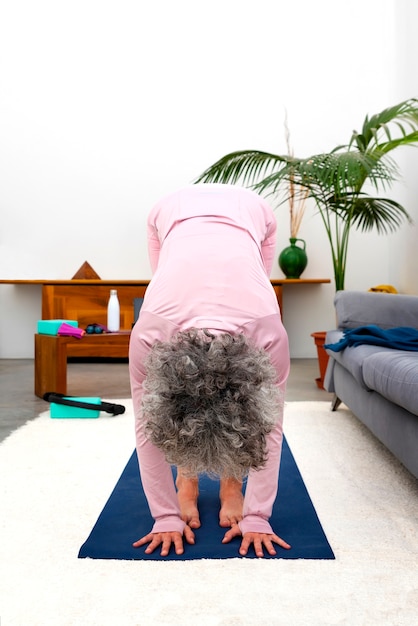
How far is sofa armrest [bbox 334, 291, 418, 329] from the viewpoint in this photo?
2858mm

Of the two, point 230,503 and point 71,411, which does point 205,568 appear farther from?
point 71,411

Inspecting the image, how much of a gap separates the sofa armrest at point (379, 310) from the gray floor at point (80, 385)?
73 cm

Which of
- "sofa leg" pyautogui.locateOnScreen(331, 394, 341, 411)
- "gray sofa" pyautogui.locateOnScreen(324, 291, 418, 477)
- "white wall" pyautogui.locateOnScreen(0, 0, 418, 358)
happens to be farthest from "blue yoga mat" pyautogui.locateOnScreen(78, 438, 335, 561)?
"white wall" pyautogui.locateOnScreen(0, 0, 418, 358)

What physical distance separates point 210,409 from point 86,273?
4189 millimetres

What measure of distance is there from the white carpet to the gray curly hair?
271 mm

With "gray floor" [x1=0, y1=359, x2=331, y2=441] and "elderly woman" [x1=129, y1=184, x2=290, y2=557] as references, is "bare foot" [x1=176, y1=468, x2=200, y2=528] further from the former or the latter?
"gray floor" [x1=0, y1=359, x2=331, y2=441]

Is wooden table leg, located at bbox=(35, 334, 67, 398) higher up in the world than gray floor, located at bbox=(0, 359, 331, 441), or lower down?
higher up

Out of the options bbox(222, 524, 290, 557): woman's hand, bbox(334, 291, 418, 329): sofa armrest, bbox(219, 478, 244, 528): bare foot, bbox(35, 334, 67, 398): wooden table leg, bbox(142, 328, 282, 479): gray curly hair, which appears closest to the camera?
bbox(142, 328, 282, 479): gray curly hair

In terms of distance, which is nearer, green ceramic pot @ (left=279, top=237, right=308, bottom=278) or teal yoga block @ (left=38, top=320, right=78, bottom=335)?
teal yoga block @ (left=38, top=320, right=78, bottom=335)

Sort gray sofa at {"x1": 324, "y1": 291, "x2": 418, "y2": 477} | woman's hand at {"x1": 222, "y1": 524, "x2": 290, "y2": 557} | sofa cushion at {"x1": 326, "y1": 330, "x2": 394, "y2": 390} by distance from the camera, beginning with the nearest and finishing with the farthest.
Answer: woman's hand at {"x1": 222, "y1": 524, "x2": 290, "y2": 557} < gray sofa at {"x1": 324, "y1": 291, "x2": 418, "y2": 477} < sofa cushion at {"x1": 326, "y1": 330, "x2": 394, "y2": 390}

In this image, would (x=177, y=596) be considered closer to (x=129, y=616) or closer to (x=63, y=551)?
(x=129, y=616)

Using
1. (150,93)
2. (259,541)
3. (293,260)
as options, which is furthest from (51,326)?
(150,93)

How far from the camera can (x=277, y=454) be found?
4.86 ft

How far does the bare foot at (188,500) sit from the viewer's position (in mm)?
1679
